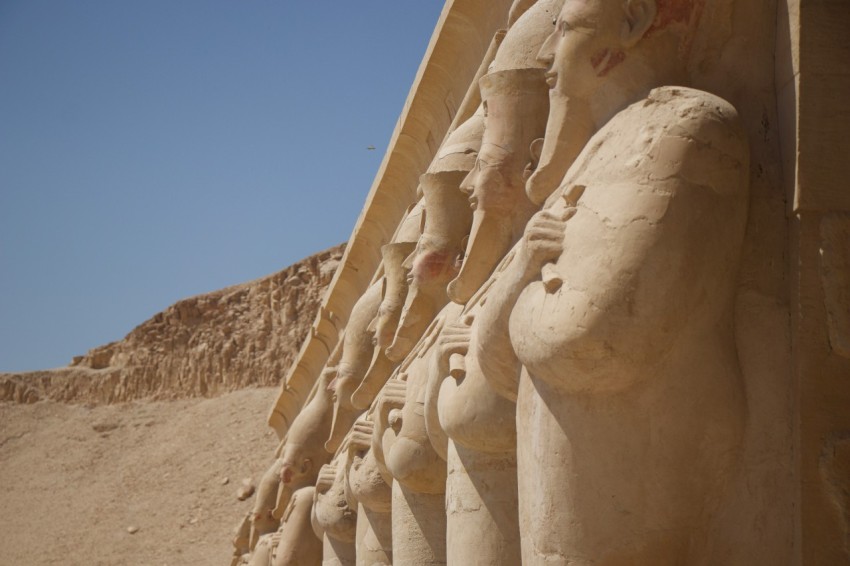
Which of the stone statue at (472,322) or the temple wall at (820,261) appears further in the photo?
the stone statue at (472,322)

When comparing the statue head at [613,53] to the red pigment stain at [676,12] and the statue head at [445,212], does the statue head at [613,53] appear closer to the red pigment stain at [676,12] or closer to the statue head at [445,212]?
the red pigment stain at [676,12]

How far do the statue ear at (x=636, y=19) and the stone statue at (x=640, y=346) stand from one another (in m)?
0.25

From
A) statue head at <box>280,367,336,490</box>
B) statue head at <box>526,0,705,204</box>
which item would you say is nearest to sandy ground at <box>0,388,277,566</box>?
statue head at <box>280,367,336,490</box>

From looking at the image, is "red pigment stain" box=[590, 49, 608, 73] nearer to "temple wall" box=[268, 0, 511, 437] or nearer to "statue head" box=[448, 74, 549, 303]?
"statue head" box=[448, 74, 549, 303]

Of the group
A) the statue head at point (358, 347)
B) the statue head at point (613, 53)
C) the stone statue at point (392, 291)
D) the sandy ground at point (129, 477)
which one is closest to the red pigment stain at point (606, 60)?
the statue head at point (613, 53)

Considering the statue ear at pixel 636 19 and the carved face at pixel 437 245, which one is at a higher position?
the statue ear at pixel 636 19

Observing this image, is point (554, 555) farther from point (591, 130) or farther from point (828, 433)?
point (591, 130)

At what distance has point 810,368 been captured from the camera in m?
2.99

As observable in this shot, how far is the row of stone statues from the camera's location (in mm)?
2934

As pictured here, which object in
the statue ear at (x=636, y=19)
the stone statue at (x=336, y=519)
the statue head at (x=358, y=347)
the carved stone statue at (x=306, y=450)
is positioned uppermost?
the statue ear at (x=636, y=19)

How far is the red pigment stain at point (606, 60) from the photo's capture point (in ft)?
11.2

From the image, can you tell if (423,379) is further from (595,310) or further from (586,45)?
(595,310)

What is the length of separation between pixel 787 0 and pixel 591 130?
64 cm

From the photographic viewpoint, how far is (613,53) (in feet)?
11.2
